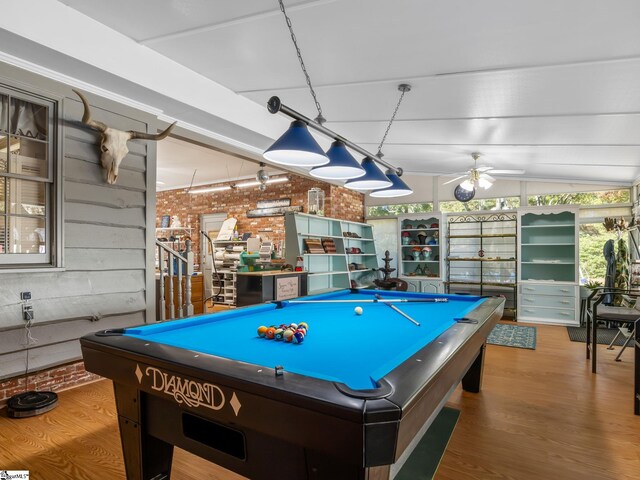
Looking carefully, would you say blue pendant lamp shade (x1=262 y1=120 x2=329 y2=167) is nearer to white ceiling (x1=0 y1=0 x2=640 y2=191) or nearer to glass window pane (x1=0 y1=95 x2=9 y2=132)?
white ceiling (x1=0 y1=0 x2=640 y2=191)

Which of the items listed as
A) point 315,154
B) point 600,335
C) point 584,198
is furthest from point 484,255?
point 315,154

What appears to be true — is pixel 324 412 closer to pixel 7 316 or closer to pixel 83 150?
pixel 7 316

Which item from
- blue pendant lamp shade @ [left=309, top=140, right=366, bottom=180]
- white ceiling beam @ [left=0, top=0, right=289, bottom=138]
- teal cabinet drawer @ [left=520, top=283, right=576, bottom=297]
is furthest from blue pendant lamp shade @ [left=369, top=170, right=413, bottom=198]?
teal cabinet drawer @ [left=520, top=283, right=576, bottom=297]

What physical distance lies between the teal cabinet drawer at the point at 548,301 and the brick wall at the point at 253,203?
3749 millimetres

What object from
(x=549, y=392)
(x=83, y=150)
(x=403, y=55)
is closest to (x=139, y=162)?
(x=83, y=150)

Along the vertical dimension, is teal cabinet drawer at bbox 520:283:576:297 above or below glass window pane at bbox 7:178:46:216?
below

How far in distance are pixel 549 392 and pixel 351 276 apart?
15.4 feet

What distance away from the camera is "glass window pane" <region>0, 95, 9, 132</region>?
2869 mm

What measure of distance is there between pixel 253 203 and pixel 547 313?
21.3 feet

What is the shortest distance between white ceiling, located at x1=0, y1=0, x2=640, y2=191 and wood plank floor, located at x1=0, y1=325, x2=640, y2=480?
2.58m

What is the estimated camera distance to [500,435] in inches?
99.6

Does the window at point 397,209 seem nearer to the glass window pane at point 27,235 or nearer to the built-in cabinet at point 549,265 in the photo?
the built-in cabinet at point 549,265

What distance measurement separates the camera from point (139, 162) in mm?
3814

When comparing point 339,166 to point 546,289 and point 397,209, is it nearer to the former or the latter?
point 546,289
